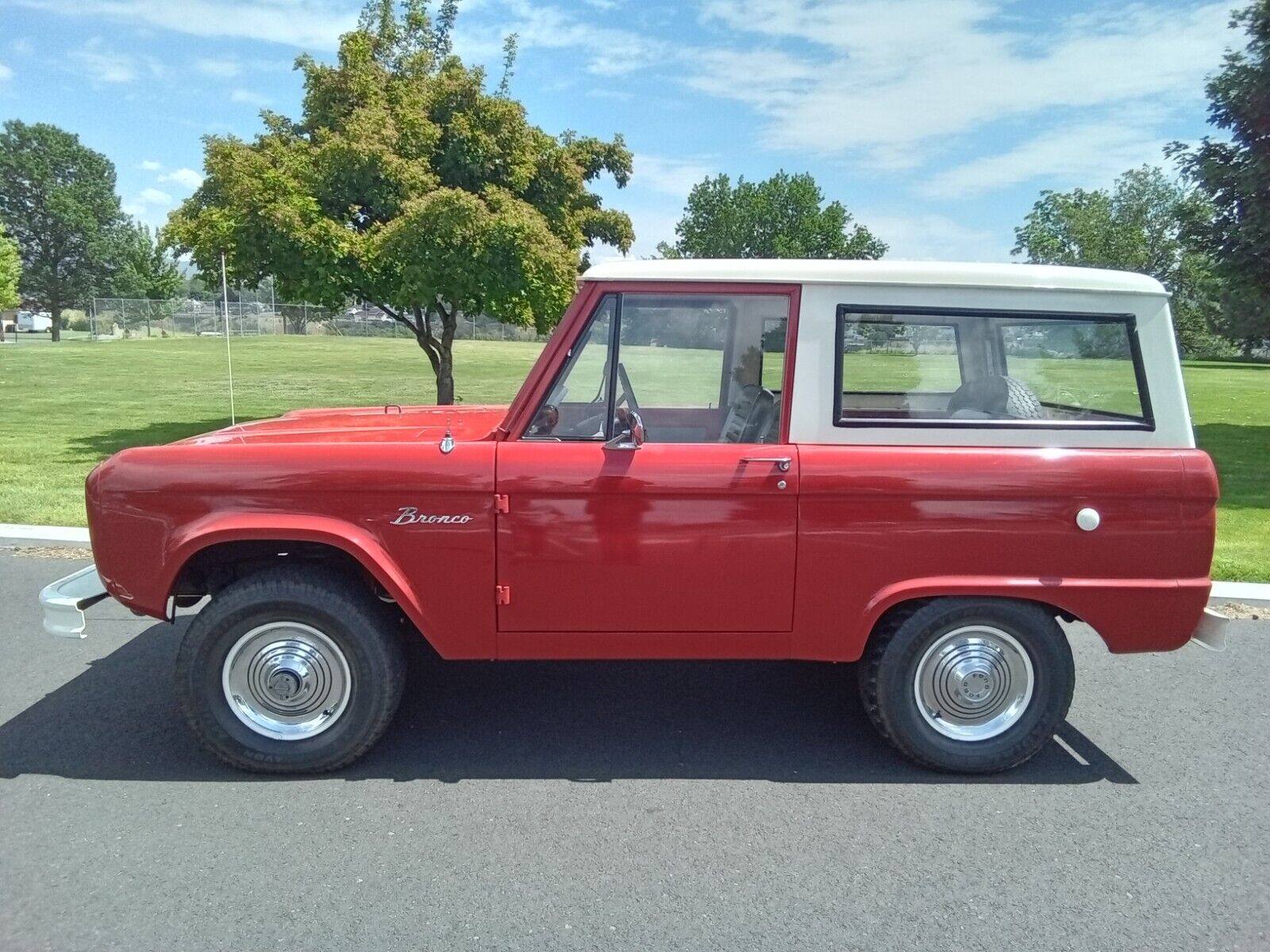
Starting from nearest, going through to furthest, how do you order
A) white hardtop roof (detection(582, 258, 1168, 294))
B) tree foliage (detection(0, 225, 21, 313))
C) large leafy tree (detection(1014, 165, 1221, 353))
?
white hardtop roof (detection(582, 258, 1168, 294)) < tree foliage (detection(0, 225, 21, 313)) < large leafy tree (detection(1014, 165, 1221, 353))

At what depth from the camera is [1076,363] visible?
3.77 meters

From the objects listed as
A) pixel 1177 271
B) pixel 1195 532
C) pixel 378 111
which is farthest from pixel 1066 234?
pixel 1195 532

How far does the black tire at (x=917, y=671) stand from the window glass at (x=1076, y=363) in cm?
85

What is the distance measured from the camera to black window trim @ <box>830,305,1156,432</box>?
3.63 meters

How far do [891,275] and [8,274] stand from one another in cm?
5771

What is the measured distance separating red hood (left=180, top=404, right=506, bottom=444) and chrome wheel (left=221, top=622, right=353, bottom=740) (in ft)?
2.57

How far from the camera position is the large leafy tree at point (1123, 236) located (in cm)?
6869

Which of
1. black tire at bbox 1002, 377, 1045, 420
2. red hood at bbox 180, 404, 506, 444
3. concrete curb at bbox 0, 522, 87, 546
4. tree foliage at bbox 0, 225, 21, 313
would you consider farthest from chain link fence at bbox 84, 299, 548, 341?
black tire at bbox 1002, 377, 1045, 420

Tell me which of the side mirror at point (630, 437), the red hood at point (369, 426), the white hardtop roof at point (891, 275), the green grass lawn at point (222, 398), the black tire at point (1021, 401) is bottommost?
the green grass lawn at point (222, 398)

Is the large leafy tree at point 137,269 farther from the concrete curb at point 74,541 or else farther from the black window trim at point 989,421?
the black window trim at point 989,421

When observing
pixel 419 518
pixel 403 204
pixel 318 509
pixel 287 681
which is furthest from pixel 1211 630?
pixel 403 204

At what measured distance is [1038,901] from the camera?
2.96 metres

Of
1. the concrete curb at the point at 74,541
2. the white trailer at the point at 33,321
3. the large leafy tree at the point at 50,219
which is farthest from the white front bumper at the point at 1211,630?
the white trailer at the point at 33,321

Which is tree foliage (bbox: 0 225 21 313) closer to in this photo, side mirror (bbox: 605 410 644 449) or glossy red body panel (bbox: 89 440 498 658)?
glossy red body panel (bbox: 89 440 498 658)
